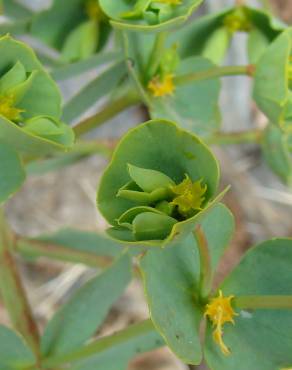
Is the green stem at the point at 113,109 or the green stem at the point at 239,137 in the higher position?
the green stem at the point at 113,109

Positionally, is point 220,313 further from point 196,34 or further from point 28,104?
point 196,34

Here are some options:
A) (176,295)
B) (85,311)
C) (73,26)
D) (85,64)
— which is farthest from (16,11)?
(176,295)

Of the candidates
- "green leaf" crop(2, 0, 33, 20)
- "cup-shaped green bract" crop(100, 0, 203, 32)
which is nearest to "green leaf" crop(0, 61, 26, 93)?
"cup-shaped green bract" crop(100, 0, 203, 32)

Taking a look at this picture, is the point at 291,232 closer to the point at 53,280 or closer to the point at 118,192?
the point at 53,280

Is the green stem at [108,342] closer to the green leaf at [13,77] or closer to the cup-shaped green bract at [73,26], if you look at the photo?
the green leaf at [13,77]

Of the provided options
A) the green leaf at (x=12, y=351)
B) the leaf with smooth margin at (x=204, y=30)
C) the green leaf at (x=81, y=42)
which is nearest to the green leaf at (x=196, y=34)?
the leaf with smooth margin at (x=204, y=30)

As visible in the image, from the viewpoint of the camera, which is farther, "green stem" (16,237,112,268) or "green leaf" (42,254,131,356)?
"green stem" (16,237,112,268)

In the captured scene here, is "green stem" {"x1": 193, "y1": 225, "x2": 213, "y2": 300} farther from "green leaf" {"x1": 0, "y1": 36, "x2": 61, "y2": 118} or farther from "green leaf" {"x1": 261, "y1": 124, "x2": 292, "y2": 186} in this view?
"green leaf" {"x1": 261, "y1": 124, "x2": 292, "y2": 186}
